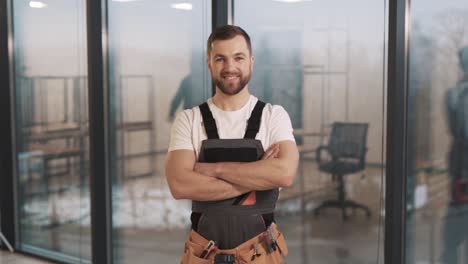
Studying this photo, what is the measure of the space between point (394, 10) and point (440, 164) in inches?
31.6

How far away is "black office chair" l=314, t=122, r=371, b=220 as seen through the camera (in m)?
3.40

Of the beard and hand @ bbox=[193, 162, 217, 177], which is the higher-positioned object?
the beard

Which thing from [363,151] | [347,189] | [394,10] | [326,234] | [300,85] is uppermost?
[394,10]

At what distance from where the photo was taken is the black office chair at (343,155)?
3.40 meters

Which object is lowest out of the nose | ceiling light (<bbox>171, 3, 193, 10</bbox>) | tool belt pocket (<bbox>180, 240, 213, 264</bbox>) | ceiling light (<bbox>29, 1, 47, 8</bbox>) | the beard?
tool belt pocket (<bbox>180, 240, 213, 264</bbox>)

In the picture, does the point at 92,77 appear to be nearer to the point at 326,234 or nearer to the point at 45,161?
the point at 45,161

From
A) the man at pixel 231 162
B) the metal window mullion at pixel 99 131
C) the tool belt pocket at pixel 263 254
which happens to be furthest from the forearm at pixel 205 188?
the metal window mullion at pixel 99 131

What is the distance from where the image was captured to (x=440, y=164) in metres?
3.19

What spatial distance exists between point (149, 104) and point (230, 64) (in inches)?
89.2

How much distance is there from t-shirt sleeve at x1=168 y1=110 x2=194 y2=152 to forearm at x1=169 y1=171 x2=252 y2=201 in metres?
0.10

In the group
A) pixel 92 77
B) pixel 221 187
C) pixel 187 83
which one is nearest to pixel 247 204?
pixel 221 187

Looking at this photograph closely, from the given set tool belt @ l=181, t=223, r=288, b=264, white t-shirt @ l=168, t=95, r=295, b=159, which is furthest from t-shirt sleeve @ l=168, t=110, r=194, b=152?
tool belt @ l=181, t=223, r=288, b=264

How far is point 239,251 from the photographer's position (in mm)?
2238

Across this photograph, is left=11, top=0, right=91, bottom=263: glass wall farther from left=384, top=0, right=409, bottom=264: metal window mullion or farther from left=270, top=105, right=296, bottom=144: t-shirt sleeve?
left=270, top=105, right=296, bottom=144: t-shirt sleeve
